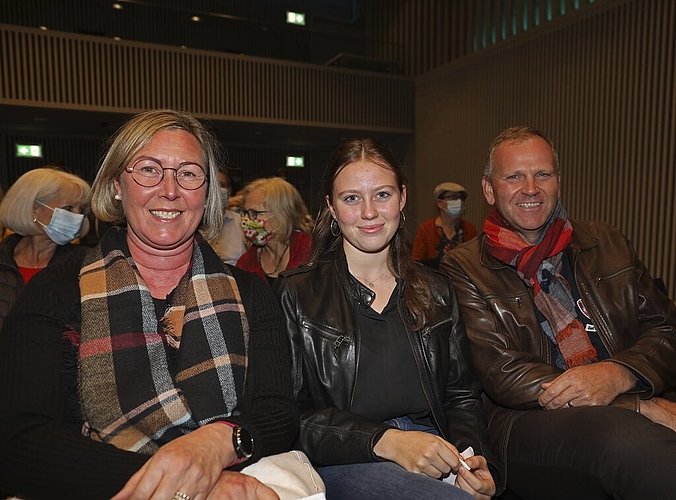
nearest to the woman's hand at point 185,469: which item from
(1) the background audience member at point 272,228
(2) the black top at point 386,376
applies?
(2) the black top at point 386,376

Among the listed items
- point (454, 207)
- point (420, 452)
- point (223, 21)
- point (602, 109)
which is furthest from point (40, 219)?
point (223, 21)

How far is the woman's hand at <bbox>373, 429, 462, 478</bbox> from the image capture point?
147 cm

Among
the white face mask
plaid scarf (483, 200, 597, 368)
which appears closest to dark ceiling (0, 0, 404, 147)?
the white face mask

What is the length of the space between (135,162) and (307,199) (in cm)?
1117

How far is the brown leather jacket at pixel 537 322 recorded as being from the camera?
6.18 ft

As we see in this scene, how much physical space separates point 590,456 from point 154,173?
163 centimetres

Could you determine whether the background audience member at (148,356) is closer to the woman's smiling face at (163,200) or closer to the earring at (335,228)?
the woman's smiling face at (163,200)

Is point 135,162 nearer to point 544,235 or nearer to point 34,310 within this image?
point 34,310

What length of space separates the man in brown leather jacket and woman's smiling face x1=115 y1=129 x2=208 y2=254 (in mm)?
1181

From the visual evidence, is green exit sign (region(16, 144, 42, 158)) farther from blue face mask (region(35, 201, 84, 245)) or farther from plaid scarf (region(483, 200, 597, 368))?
plaid scarf (region(483, 200, 597, 368))

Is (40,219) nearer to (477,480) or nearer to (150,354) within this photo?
(150,354)

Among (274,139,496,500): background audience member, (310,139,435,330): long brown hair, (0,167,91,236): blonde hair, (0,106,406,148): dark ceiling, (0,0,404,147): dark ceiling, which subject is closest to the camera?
(274,139,496,500): background audience member

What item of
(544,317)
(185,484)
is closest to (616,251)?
(544,317)

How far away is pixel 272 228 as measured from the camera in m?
3.83
